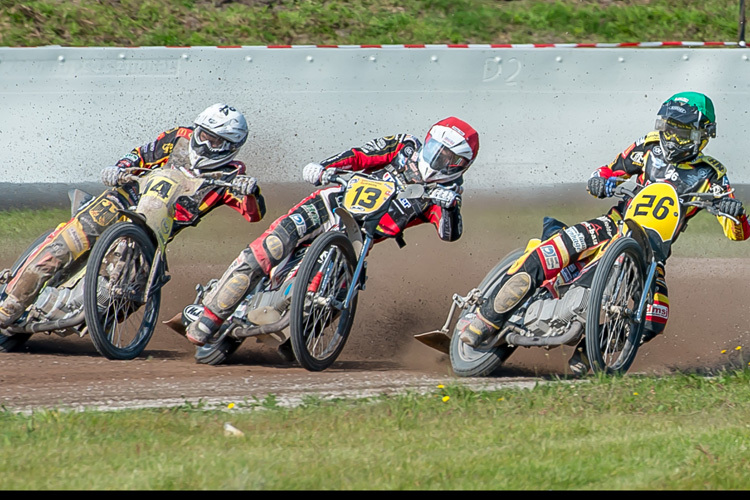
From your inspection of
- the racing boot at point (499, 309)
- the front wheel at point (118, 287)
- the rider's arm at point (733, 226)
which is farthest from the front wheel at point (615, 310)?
the front wheel at point (118, 287)

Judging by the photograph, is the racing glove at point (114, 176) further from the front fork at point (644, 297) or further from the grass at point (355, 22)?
the grass at point (355, 22)

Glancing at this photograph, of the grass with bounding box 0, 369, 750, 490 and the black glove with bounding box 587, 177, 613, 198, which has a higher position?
the black glove with bounding box 587, 177, 613, 198

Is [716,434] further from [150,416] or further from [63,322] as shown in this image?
[63,322]

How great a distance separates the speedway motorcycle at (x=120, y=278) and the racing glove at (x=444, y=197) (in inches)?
61.2

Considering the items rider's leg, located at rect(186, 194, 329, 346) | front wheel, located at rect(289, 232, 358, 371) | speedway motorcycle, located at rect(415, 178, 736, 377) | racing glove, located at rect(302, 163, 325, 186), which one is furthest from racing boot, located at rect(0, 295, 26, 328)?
speedway motorcycle, located at rect(415, 178, 736, 377)

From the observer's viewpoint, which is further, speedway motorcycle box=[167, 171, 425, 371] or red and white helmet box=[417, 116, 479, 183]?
red and white helmet box=[417, 116, 479, 183]

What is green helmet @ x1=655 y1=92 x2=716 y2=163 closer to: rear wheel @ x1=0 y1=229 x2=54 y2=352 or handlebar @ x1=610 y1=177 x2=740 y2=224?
handlebar @ x1=610 y1=177 x2=740 y2=224

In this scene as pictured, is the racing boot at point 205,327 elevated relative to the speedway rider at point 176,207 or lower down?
lower down

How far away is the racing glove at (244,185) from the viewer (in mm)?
7852

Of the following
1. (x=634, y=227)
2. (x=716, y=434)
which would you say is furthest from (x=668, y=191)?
(x=716, y=434)

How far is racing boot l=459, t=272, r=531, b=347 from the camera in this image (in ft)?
23.8

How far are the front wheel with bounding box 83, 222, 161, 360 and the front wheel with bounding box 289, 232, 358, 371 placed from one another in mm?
1302

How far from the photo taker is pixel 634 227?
7.28 m

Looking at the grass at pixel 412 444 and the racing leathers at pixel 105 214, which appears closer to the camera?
the grass at pixel 412 444
